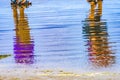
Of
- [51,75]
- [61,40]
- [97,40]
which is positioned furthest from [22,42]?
[51,75]

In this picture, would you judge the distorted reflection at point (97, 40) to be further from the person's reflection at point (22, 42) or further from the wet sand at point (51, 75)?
the person's reflection at point (22, 42)

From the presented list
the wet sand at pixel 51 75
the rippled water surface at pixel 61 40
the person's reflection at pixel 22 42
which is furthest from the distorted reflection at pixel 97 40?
the person's reflection at pixel 22 42

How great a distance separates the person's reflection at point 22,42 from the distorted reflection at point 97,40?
1.93 metres

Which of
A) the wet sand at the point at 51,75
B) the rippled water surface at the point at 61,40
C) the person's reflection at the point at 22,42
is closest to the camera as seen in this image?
the wet sand at the point at 51,75

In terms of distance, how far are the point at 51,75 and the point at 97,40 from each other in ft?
23.2

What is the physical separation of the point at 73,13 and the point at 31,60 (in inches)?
629

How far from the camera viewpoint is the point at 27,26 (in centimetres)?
2542

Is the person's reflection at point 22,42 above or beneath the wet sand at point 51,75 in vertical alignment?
beneath

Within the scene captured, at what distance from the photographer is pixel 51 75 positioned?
12.7 m

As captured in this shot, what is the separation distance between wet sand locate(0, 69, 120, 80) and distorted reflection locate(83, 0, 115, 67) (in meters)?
1.52

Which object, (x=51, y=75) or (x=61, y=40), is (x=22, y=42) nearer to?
(x=61, y=40)

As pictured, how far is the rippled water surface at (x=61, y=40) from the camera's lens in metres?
15.0

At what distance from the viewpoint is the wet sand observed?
12.2 m

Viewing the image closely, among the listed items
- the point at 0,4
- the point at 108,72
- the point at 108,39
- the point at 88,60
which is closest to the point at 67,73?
the point at 108,72
